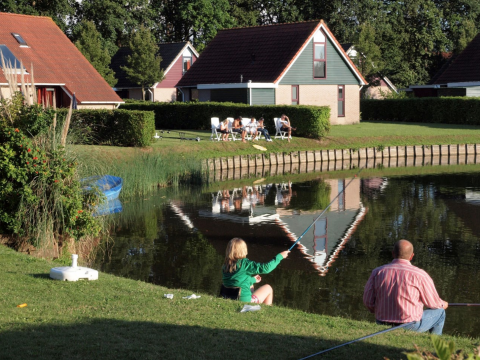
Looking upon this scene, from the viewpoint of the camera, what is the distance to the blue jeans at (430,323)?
7.55 metres

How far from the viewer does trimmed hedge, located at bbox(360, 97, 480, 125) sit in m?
44.5

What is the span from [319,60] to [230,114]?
8755mm

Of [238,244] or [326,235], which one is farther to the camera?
[326,235]

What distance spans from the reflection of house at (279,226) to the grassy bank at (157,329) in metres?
5.44

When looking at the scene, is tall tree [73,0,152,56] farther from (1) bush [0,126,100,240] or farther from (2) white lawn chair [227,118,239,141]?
(1) bush [0,126,100,240]

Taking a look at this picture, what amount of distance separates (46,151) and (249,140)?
69.2 feet

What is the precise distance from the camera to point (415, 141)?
37.7m

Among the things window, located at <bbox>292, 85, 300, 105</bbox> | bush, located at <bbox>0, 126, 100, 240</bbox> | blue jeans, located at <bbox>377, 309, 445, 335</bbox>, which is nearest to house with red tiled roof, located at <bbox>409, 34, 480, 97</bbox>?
window, located at <bbox>292, 85, 300, 105</bbox>

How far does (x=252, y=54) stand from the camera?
44.8 metres

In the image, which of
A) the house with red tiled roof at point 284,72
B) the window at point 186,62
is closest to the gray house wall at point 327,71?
the house with red tiled roof at point 284,72

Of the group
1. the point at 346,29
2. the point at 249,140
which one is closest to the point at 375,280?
the point at 249,140

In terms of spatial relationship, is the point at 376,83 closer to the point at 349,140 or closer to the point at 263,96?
the point at 263,96

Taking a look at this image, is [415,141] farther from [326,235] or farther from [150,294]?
[150,294]

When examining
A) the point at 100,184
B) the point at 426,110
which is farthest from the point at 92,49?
the point at 100,184
